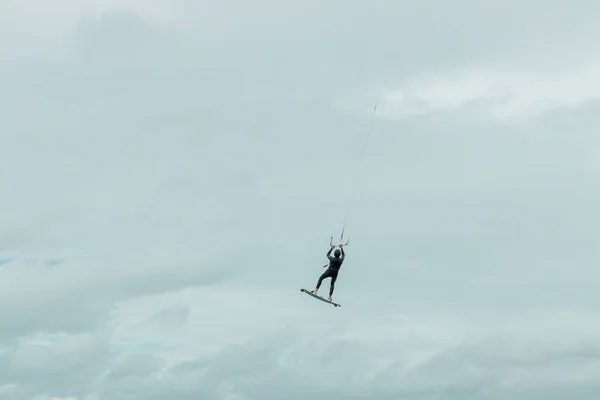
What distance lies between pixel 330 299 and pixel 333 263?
3291 millimetres

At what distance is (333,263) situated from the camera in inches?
3396

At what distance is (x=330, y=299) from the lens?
85.6m
